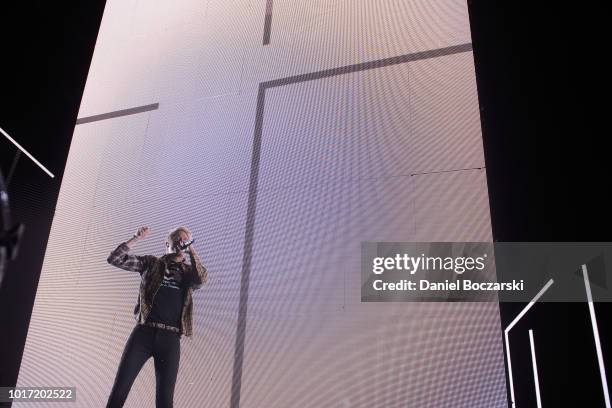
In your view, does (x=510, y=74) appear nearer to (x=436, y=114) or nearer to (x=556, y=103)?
(x=556, y=103)

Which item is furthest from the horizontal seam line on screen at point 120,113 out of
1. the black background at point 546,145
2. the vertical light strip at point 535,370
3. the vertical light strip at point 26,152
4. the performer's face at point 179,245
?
the vertical light strip at point 535,370

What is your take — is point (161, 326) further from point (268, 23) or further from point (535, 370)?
point (268, 23)

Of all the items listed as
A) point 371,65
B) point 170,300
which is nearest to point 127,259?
point 170,300

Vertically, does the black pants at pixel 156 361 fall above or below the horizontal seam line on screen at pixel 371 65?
below

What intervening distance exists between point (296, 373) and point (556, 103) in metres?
1.73

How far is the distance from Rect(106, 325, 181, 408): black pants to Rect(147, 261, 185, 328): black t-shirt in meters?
0.07

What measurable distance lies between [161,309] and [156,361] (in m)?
0.25

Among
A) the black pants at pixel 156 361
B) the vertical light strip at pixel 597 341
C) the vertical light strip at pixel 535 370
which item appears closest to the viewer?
the vertical light strip at pixel 597 341

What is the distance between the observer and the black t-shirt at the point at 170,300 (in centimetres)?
238

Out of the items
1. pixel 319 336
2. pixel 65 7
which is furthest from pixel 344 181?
pixel 65 7

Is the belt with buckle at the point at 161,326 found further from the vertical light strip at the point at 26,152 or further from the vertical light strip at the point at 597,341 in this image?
the vertical light strip at the point at 597,341

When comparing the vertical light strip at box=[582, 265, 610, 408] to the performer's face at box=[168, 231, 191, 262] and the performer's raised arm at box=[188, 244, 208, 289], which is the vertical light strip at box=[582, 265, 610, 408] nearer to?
the performer's raised arm at box=[188, 244, 208, 289]

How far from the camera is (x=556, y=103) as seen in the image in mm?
1179

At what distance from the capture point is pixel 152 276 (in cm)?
253
